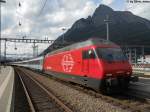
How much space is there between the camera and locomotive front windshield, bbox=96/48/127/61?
1588cm

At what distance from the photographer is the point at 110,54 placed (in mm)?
16156

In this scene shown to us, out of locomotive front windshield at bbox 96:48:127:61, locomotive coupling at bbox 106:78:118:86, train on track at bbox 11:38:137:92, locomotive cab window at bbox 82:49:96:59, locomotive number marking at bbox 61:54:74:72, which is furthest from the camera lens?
locomotive number marking at bbox 61:54:74:72

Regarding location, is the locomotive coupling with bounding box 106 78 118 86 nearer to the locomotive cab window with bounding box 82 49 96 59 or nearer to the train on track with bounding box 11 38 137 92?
the train on track with bounding box 11 38 137 92

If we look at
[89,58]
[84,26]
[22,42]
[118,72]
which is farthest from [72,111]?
[84,26]

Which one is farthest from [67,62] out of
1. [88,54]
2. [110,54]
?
[110,54]

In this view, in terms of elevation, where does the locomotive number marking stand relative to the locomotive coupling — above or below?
above

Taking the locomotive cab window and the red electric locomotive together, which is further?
the locomotive cab window

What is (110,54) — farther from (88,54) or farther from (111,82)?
(111,82)

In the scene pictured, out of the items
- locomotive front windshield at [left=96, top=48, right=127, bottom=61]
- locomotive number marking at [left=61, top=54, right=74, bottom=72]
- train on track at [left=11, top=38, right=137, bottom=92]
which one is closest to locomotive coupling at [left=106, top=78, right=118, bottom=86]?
train on track at [left=11, top=38, right=137, bottom=92]

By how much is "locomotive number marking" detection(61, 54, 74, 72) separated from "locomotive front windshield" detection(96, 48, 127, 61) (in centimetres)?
495

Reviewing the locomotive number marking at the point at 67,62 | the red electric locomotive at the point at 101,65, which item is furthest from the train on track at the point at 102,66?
the locomotive number marking at the point at 67,62

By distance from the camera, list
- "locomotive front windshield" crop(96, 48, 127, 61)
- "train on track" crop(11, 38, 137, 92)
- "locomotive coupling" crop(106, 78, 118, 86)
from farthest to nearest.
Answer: "locomotive front windshield" crop(96, 48, 127, 61) < "train on track" crop(11, 38, 137, 92) < "locomotive coupling" crop(106, 78, 118, 86)

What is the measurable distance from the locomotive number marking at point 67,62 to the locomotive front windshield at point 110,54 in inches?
195

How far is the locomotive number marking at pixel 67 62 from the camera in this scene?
21359 mm
